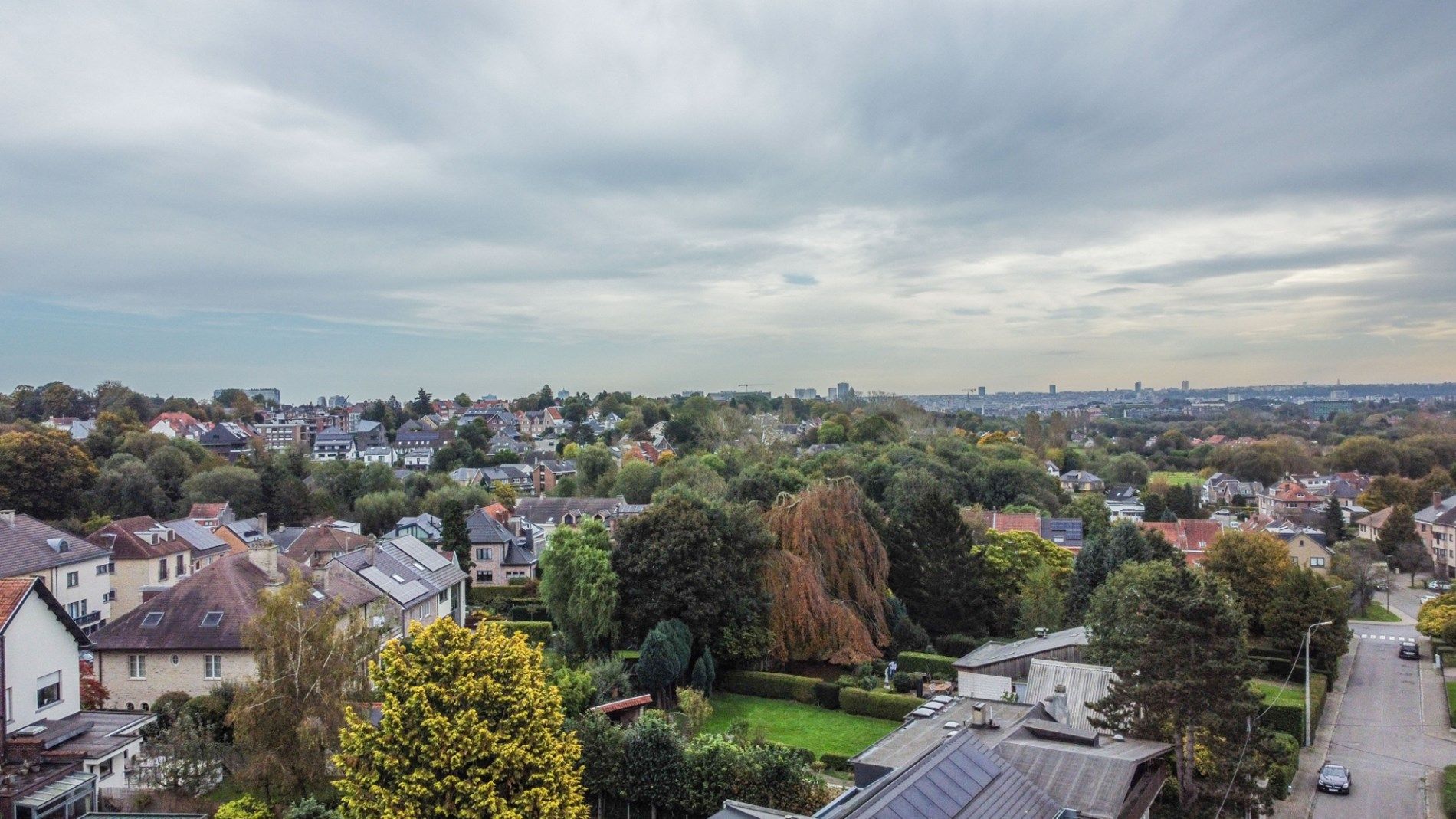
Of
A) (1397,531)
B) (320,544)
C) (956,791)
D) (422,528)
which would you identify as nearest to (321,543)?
(320,544)

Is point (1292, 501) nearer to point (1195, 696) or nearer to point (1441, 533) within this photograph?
point (1441, 533)

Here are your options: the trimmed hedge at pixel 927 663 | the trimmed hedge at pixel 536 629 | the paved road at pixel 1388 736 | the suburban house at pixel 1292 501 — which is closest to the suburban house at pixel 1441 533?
the suburban house at pixel 1292 501

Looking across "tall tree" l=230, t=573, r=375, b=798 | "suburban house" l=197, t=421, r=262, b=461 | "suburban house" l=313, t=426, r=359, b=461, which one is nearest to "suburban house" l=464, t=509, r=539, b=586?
"tall tree" l=230, t=573, r=375, b=798

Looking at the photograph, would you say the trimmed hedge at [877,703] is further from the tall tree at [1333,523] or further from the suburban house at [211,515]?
the tall tree at [1333,523]

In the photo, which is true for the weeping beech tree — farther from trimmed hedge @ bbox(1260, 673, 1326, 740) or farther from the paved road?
the paved road

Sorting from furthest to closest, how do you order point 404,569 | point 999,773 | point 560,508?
point 560,508, point 404,569, point 999,773

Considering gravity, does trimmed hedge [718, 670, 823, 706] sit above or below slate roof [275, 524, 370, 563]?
below
